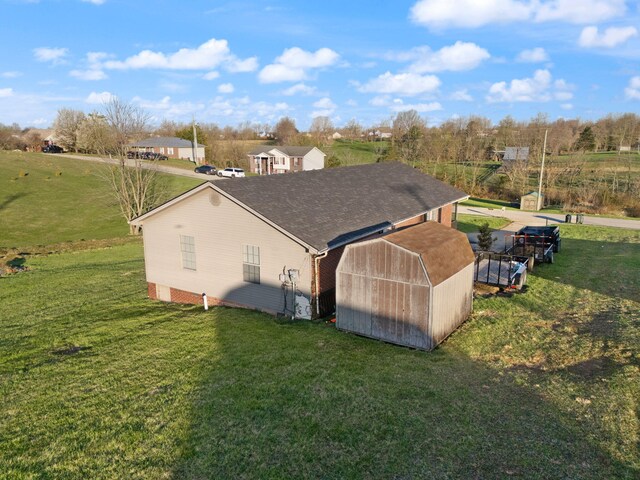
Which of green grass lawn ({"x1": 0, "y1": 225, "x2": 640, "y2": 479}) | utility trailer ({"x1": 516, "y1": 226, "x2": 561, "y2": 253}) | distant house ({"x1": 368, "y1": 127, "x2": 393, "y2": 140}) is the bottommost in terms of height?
green grass lawn ({"x1": 0, "y1": 225, "x2": 640, "y2": 479})

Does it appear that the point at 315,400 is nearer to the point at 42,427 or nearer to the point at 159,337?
the point at 42,427

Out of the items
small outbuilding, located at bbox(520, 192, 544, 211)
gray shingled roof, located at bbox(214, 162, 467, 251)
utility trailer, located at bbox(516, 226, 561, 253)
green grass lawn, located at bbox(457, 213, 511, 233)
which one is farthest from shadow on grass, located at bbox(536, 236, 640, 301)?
small outbuilding, located at bbox(520, 192, 544, 211)

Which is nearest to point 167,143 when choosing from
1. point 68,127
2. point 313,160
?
point 68,127

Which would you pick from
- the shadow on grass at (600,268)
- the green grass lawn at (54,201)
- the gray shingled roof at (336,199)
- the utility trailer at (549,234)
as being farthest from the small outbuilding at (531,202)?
the green grass lawn at (54,201)

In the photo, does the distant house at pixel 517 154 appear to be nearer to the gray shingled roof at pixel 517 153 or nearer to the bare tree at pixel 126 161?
the gray shingled roof at pixel 517 153

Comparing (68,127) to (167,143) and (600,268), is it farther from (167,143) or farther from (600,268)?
(600,268)

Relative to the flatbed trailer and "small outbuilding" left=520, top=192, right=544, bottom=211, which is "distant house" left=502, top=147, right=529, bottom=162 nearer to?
"small outbuilding" left=520, top=192, right=544, bottom=211

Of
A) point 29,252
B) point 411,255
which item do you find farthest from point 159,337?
point 29,252
